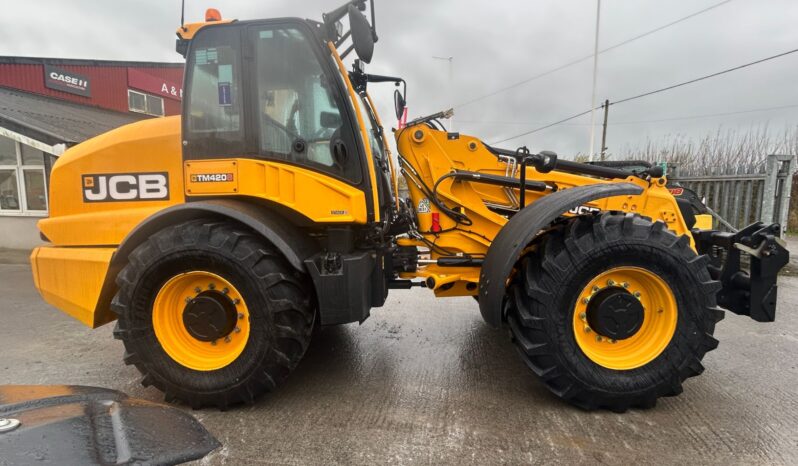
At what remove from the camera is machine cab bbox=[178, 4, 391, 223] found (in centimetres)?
282

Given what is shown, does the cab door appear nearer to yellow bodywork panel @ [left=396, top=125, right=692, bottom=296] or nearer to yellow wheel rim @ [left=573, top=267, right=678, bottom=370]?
yellow bodywork panel @ [left=396, top=125, right=692, bottom=296]

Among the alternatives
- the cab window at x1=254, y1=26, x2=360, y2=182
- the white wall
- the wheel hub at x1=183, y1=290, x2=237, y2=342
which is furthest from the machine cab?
the white wall

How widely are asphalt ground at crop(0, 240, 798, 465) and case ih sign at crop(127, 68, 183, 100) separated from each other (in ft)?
57.4

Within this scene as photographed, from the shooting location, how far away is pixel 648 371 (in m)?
2.71

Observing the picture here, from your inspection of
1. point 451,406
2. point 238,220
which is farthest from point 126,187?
point 451,406

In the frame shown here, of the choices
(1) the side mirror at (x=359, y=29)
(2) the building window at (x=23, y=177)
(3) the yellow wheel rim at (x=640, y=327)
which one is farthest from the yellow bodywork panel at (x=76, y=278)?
(2) the building window at (x=23, y=177)

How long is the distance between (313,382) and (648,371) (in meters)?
2.26

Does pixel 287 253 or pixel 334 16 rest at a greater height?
pixel 334 16

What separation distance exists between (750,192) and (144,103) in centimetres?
2155

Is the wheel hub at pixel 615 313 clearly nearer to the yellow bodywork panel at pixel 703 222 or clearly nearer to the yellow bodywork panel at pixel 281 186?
the yellow bodywork panel at pixel 281 186

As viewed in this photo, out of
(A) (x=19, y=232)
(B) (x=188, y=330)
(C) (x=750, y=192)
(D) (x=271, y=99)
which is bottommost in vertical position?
(A) (x=19, y=232)

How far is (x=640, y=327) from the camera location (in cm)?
279

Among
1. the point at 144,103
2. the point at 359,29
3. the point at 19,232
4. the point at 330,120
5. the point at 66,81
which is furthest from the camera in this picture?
the point at 144,103

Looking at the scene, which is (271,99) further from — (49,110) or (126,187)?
(49,110)
